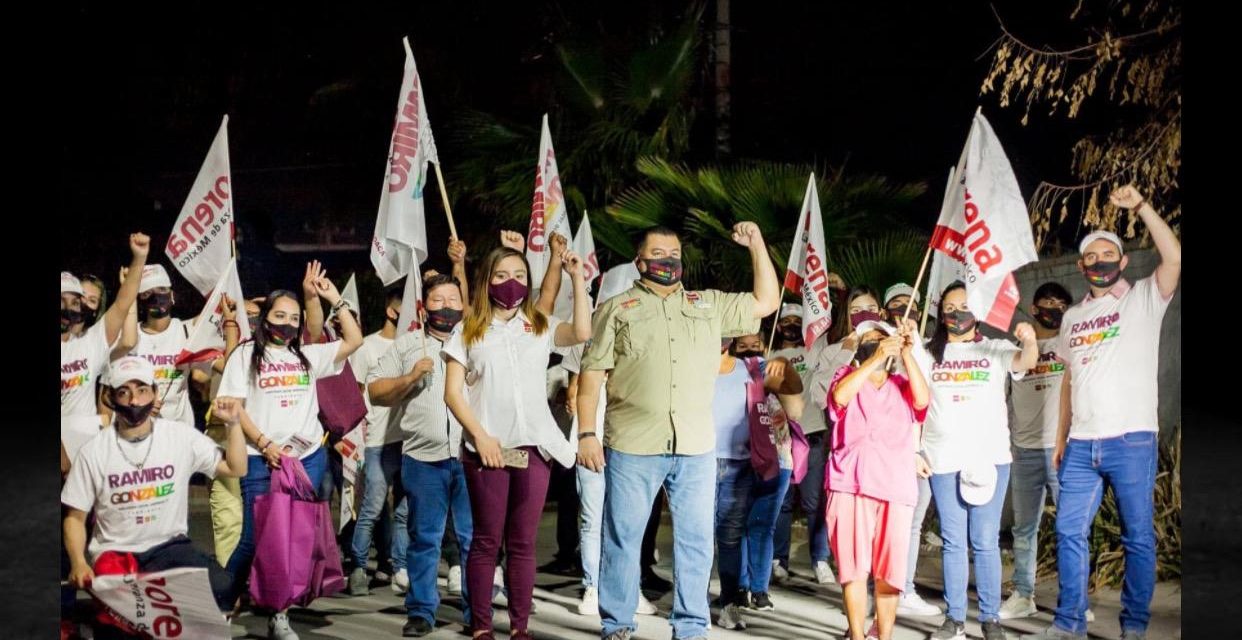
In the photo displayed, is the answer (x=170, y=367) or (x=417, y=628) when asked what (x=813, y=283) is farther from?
(x=170, y=367)

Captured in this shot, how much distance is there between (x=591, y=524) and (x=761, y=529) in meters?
0.89

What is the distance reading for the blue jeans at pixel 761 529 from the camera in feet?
25.6

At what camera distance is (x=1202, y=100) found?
654 centimetres

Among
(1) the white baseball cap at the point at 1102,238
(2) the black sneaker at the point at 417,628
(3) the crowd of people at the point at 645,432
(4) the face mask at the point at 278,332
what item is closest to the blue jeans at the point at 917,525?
(3) the crowd of people at the point at 645,432

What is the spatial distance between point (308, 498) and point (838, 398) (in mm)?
2514

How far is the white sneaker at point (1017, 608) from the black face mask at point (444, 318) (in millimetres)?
3104

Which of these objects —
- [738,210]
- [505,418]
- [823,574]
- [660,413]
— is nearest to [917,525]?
[823,574]

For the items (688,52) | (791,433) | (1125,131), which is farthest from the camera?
(688,52)

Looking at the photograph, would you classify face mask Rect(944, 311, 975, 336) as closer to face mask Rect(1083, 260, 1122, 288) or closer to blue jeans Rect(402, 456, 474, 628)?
face mask Rect(1083, 260, 1122, 288)

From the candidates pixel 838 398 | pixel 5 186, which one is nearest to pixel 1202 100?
pixel 838 398

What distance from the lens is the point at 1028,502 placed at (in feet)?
25.2

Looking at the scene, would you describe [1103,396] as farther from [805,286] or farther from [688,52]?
[688,52]

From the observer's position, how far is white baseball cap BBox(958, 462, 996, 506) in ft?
23.4

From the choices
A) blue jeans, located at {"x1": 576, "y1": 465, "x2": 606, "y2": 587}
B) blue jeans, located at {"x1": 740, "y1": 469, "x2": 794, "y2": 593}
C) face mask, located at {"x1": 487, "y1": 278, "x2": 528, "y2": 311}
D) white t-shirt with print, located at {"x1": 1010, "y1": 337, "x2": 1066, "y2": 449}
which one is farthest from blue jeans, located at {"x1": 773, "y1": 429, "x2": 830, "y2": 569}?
face mask, located at {"x1": 487, "y1": 278, "x2": 528, "y2": 311}
